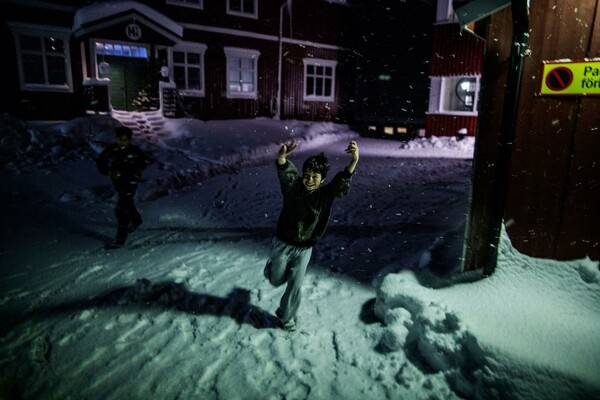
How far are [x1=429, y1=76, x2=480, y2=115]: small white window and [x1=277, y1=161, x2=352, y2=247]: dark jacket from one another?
50.5ft

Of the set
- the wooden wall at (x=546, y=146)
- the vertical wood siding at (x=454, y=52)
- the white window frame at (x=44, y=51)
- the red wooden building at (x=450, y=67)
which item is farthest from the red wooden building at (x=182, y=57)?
the wooden wall at (x=546, y=146)

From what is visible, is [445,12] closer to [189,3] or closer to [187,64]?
[189,3]

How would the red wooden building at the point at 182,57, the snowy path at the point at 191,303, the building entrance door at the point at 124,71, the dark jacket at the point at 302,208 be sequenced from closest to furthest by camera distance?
the snowy path at the point at 191,303, the dark jacket at the point at 302,208, the red wooden building at the point at 182,57, the building entrance door at the point at 124,71

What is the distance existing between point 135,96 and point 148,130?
122 inches

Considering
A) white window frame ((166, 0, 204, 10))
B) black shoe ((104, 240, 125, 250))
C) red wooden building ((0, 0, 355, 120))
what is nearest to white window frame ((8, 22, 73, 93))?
red wooden building ((0, 0, 355, 120))

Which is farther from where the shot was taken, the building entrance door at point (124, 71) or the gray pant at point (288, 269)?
the building entrance door at point (124, 71)

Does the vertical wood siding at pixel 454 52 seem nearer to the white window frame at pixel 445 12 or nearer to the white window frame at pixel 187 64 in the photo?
the white window frame at pixel 445 12

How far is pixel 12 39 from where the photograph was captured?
13516 millimetres

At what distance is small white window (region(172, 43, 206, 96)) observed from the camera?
17078mm

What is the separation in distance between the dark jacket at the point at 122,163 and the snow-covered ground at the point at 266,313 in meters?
1.07

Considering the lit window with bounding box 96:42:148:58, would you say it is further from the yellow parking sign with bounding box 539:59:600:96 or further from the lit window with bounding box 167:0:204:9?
the yellow parking sign with bounding box 539:59:600:96

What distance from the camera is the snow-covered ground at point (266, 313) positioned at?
2816 mm

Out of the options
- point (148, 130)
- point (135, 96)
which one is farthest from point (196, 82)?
point (148, 130)

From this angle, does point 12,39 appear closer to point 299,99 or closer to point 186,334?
point 299,99
